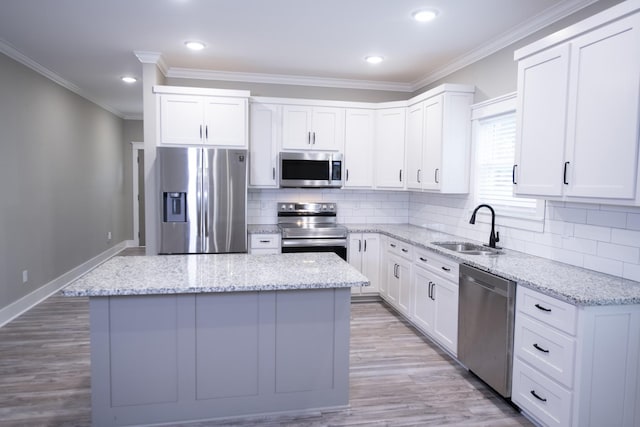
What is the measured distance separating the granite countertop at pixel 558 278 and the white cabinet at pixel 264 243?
1.65 m

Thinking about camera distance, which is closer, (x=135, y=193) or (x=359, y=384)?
(x=359, y=384)

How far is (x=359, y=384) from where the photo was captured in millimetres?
2898

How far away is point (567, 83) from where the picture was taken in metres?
2.39

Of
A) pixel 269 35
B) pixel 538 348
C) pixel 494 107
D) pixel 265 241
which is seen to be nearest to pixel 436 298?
pixel 538 348

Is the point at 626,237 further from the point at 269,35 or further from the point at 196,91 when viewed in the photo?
the point at 196,91

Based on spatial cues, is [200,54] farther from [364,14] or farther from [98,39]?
[364,14]

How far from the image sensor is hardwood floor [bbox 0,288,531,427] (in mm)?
2467

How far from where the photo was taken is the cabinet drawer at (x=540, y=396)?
2.14m

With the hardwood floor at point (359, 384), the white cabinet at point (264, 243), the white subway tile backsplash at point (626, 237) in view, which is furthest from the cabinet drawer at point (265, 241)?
the white subway tile backsplash at point (626, 237)

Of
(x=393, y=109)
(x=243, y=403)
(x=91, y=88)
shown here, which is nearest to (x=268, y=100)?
(x=393, y=109)

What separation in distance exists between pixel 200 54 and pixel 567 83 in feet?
10.7

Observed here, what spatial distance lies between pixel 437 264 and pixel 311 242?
156cm

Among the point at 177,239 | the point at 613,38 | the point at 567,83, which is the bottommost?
the point at 177,239

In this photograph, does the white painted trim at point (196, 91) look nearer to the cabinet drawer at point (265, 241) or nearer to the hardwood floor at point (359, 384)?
the cabinet drawer at point (265, 241)
